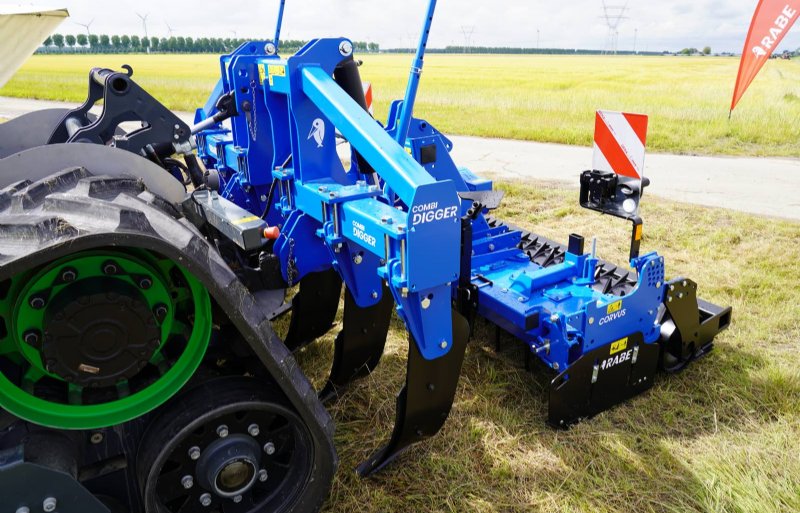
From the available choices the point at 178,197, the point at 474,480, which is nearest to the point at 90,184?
the point at 178,197

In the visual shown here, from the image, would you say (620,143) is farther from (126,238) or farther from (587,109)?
(587,109)

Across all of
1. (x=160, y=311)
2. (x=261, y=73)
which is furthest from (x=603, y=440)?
(x=261, y=73)

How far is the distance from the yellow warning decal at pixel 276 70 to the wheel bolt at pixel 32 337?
4.92ft

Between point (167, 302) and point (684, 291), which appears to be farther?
Result: point (684, 291)

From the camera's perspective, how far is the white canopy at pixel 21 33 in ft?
12.4

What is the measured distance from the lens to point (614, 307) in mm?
3141

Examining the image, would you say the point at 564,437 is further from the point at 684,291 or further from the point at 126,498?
the point at 126,498

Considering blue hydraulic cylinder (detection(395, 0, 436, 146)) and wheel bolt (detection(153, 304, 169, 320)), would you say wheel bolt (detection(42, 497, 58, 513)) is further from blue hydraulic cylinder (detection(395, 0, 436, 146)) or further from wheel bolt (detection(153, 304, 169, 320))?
blue hydraulic cylinder (detection(395, 0, 436, 146))

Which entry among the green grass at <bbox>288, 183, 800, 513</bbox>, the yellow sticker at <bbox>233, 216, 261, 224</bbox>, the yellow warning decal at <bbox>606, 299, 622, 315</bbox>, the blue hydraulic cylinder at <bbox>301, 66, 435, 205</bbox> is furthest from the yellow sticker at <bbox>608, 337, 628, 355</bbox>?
the yellow sticker at <bbox>233, 216, 261, 224</bbox>

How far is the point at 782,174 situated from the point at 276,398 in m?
9.85

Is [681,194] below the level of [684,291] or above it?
below

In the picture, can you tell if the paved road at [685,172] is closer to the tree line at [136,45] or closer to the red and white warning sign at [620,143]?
the red and white warning sign at [620,143]

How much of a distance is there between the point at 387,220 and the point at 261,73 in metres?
1.33

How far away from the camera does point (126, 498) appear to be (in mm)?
2197
